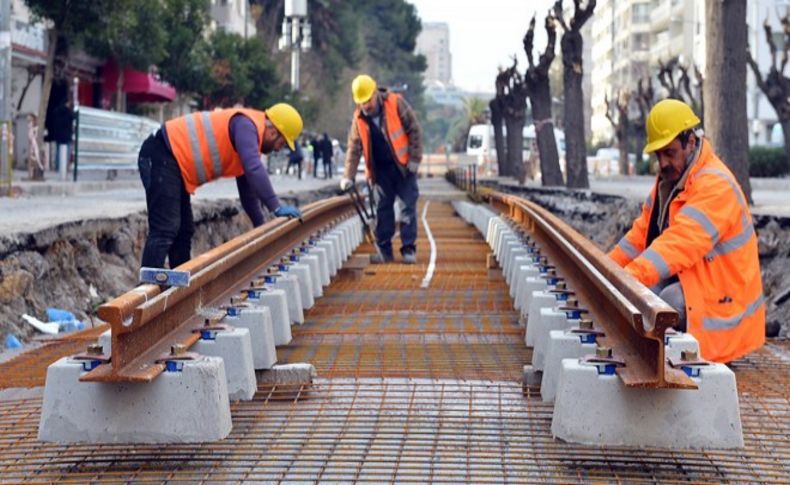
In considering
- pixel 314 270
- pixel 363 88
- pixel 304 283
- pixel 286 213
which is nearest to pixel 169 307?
pixel 286 213

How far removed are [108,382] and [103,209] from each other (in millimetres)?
11021

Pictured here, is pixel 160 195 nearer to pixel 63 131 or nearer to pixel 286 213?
pixel 286 213

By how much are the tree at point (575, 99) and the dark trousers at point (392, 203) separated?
19101 mm

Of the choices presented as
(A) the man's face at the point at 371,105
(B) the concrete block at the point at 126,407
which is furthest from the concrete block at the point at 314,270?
(B) the concrete block at the point at 126,407

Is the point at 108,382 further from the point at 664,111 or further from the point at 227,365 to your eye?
the point at 664,111

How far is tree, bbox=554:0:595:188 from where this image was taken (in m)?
32.4

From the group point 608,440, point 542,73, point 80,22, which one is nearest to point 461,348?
point 608,440

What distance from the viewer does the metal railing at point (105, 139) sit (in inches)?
1102

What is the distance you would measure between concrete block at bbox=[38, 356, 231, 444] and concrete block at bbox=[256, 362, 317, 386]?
1312 millimetres

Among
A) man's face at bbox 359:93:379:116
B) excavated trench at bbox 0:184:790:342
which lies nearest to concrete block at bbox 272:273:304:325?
excavated trench at bbox 0:184:790:342

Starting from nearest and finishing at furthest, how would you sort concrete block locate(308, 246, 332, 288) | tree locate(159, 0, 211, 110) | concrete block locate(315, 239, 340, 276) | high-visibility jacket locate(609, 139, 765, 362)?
high-visibility jacket locate(609, 139, 765, 362)
concrete block locate(308, 246, 332, 288)
concrete block locate(315, 239, 340, 276)
tree locate(159, 0, 211, 110)

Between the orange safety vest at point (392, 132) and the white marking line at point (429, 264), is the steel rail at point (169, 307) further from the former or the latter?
the orange safety vest at point (392, 132)

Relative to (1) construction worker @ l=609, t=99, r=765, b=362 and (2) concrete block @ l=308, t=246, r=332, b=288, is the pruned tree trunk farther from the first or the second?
(1) construction worker @ l=609, t=99, r=765, b=362

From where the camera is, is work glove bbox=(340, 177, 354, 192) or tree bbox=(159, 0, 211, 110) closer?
work glove bbox=(340, 177, 354, 192)
